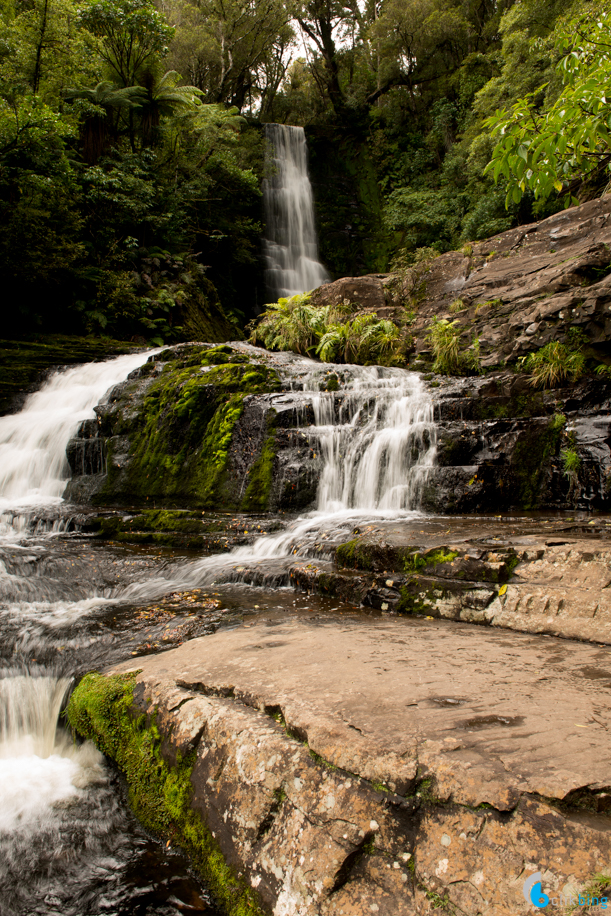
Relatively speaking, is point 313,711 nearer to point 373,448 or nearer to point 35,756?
point 35,756

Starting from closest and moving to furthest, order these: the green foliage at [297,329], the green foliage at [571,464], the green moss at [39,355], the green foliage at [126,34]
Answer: the green foliage at [571,464] → the green moss at [39,355] → the green foliage at [297,329] → the green foliage at [126,34]

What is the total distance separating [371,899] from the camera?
4.47 ft

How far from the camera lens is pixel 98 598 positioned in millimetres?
4805

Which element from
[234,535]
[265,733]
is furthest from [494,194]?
[265,733]

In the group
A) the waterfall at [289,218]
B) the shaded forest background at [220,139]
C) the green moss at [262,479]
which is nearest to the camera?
the green moss at [262,479]

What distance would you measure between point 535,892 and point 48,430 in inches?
437

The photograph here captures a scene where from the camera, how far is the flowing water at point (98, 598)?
2027 millimetres

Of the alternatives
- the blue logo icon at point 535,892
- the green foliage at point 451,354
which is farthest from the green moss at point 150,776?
the green foliage at point 451,354

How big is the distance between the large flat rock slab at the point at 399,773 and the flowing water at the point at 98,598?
0.48 metres

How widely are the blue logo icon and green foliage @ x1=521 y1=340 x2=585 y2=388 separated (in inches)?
287

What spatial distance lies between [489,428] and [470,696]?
5.36m

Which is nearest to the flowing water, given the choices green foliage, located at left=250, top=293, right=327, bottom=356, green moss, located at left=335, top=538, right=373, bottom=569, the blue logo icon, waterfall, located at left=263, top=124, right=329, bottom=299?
green moss, located at left=335, top=538, right=373, bottom=569

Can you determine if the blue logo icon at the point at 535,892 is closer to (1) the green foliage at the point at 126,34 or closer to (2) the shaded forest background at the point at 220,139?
(2) the shaded forest background at the point at 220,139

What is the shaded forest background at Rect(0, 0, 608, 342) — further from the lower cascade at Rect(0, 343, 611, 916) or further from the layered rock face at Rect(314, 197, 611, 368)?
the lower cascade at Rect(0, 343, 611, 916)
